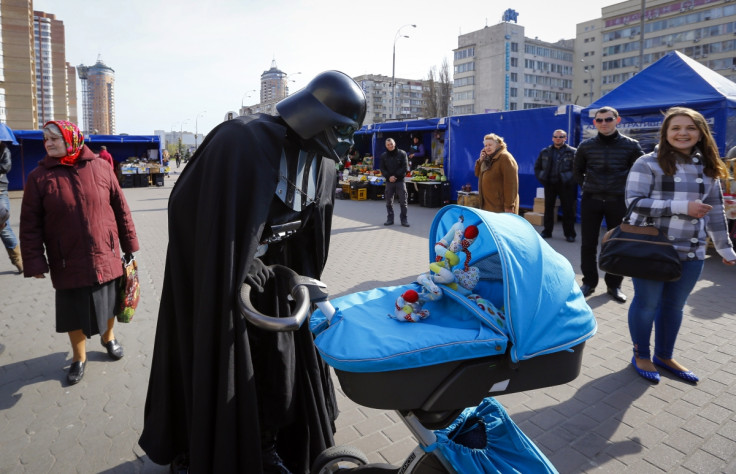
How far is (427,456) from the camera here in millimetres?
1853

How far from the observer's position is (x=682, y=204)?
3516mm

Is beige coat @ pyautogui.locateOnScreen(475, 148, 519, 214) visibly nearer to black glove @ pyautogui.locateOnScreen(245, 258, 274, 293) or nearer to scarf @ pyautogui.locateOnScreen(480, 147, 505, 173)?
scarf @ pyautogui.locateOnScreen(480, 147, 505, 173)

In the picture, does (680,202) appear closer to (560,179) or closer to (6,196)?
(560,179)

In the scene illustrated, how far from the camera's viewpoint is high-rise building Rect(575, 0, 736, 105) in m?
76.1

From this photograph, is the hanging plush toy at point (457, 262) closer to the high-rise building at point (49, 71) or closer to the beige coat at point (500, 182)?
the beige coat at point (500, 182)

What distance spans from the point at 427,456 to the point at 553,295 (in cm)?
78

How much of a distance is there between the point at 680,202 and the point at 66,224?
181 inches

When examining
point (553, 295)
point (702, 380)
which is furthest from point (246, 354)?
point (702, 380)

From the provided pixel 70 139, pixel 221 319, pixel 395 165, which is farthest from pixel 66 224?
pixel 395 165

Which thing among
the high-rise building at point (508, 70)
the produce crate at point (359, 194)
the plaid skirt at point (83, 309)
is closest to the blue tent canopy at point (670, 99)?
the produce crate at point (359, 194)

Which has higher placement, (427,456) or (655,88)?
(655,88)

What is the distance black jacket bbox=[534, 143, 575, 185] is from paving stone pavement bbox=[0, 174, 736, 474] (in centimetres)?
468

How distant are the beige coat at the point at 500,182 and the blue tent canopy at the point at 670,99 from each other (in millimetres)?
4589

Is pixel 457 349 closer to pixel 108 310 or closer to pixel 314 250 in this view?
pixel 314 250
